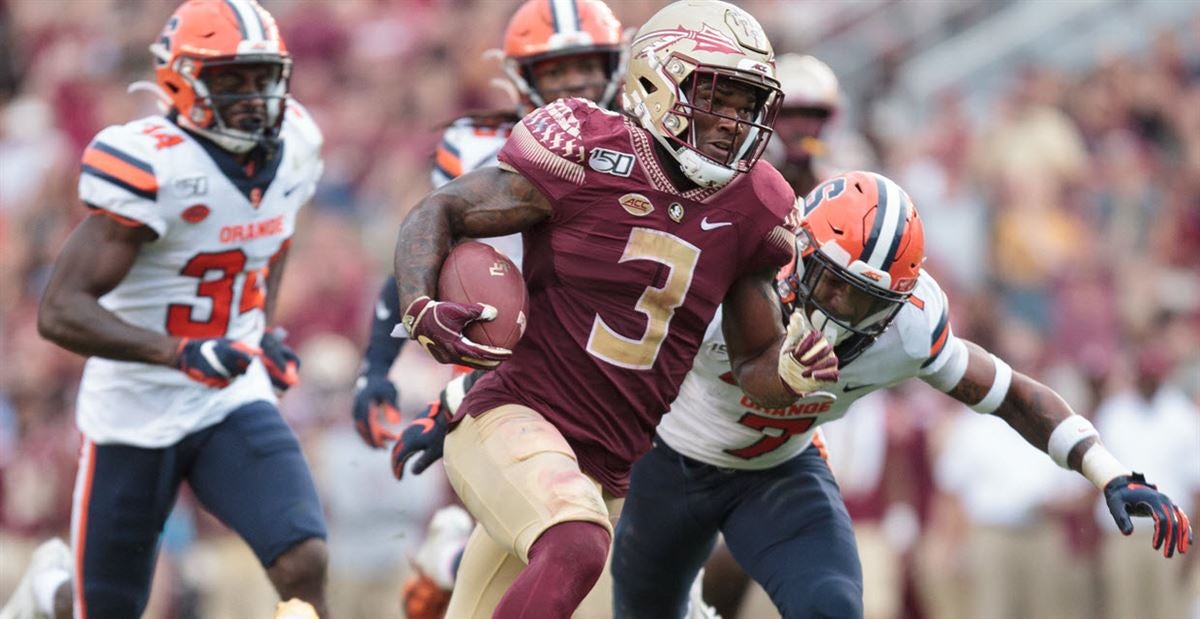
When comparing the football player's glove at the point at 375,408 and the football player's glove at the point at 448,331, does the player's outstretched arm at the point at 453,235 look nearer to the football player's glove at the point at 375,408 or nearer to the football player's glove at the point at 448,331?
the football player's glove at the point at 448,331

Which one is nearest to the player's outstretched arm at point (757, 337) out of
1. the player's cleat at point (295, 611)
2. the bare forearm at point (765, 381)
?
the bare forearm at point (765, 381)

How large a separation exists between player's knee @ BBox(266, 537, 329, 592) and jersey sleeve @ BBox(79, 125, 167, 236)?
106cm

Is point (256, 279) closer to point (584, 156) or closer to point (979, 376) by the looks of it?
point (584, 156)

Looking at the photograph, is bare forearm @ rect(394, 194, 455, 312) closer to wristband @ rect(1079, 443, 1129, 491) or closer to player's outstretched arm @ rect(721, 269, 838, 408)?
player's outstretched arm @ rect(721, 269, 838, 408)

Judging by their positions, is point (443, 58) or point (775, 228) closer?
point (775, 228)

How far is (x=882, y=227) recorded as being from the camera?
5.14 metres

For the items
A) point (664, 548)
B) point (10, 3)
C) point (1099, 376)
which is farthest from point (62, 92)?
point (664, 548)

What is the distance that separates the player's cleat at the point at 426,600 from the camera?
675cm

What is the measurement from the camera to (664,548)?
5906 millimetres

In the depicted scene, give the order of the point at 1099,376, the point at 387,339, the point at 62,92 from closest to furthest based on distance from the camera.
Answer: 1. the point at 387,339
2. the point at 1099,376
3. the point at 62,92

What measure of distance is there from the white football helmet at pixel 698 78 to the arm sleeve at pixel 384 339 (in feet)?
5.49

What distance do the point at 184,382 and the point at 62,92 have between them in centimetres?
791

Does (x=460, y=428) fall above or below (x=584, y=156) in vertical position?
below

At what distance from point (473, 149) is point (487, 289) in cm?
171
